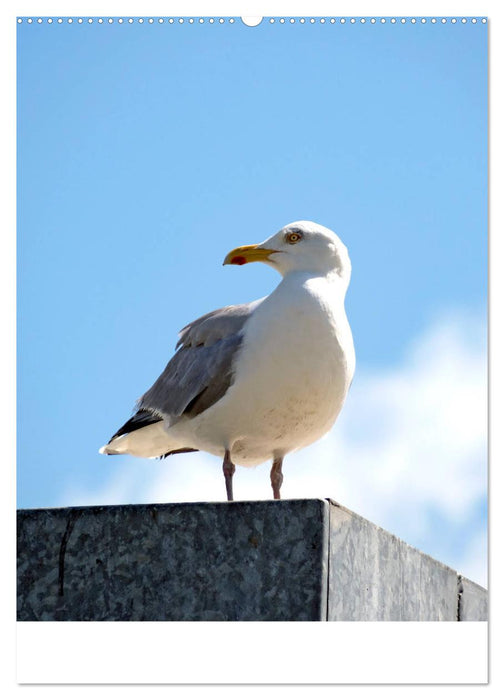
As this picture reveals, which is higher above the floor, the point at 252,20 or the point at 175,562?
the point at 252,20

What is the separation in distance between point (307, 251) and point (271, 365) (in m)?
1.06

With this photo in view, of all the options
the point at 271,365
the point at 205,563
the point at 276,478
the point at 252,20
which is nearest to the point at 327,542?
the point at 205,563

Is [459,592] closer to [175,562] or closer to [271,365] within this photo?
[271,365]

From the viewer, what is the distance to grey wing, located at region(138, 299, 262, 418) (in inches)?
329

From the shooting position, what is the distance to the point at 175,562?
6891 millimetres

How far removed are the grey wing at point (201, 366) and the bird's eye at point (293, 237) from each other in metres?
0.48

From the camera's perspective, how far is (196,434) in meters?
8.60

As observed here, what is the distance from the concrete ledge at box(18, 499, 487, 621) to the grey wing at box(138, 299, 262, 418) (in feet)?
5.09

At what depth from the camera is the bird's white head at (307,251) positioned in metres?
8.66

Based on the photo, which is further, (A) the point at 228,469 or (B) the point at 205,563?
(A) the point at 228,469

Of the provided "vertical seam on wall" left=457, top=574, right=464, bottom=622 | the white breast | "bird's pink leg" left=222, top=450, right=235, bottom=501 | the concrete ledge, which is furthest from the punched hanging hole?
"vertical seam on wall" left=457, top=574, right=464, bottom=622
